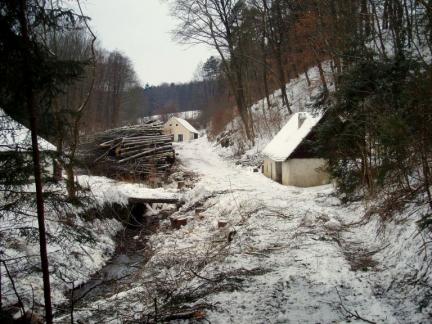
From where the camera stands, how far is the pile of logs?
20625mm

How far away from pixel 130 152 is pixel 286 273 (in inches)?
677

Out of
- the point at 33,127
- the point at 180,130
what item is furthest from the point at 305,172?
the point at 180,130

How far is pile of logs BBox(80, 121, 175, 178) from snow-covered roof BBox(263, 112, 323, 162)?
264 inches

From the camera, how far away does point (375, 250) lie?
7680mm

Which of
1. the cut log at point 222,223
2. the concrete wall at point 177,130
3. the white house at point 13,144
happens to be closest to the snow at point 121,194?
the cut log at point 222,223

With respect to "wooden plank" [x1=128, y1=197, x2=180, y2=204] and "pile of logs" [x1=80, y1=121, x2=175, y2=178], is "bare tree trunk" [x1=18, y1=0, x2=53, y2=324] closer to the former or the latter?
"wooden plank" [x1=128, y1=197, x2=180, y2=204]

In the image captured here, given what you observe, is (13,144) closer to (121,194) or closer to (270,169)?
(121,194)

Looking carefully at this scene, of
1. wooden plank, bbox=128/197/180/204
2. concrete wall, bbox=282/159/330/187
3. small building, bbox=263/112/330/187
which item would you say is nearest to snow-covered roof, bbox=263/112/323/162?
small building, bbox=263/112/330/187

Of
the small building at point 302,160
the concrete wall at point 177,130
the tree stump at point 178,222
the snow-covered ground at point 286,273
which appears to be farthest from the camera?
the concrete wall at point 177,130

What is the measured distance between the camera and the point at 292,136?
18.9 m

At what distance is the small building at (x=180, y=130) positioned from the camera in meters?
62.5

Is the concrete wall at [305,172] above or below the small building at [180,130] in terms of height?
below

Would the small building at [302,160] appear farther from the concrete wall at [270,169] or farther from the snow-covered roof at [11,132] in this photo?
the snow-covered roof at [11,132]

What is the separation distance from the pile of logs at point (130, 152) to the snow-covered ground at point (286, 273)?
9.61m
